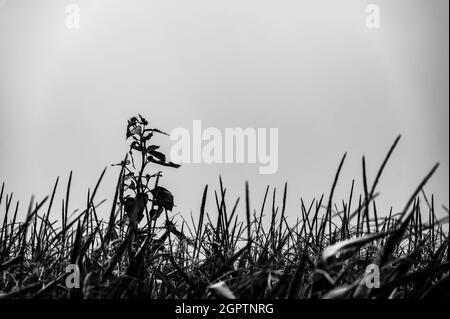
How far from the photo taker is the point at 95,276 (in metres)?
0.61

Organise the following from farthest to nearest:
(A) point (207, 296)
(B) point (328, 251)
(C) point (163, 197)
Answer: (C) point (163, 197) → (A) point (207, 296) → (B) point (328, 251)

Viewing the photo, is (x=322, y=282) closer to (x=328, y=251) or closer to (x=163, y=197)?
(x=328, y=251)

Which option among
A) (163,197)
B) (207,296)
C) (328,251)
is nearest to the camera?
(328,251)
